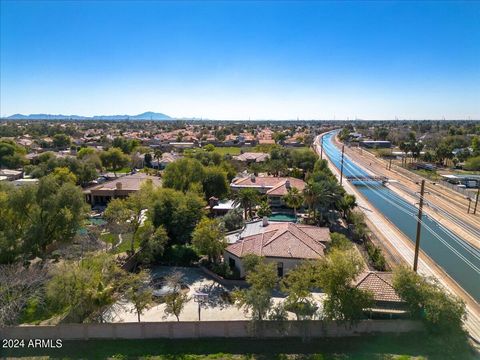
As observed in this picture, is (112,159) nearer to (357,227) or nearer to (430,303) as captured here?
(357,227)

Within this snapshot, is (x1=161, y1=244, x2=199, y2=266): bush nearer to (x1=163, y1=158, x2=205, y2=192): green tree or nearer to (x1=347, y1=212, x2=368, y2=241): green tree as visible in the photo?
(x1=163, y1=158, x2=205, y2=192): green tree

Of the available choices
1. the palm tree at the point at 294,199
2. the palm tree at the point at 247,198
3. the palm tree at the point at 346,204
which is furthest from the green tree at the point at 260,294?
the palm tree at the point at 346,204

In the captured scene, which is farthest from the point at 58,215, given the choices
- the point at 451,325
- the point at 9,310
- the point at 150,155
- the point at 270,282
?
the point at 150,155

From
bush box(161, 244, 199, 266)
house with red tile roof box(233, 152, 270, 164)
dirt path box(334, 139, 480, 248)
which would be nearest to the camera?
bush box(161, 244, 199, 266)

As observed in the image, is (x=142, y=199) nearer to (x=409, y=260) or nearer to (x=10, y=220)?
(x=10, y=220)

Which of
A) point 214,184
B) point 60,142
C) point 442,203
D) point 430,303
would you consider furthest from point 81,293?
point 60,142

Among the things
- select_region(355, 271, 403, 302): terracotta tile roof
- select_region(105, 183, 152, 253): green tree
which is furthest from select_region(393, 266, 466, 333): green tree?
select_region(105, 183, 152, 253): green tree
